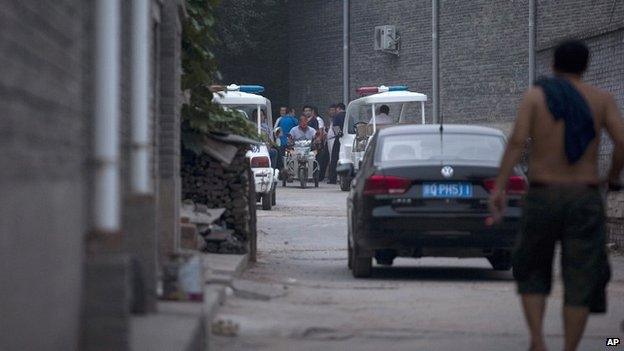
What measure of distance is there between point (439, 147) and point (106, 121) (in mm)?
8191

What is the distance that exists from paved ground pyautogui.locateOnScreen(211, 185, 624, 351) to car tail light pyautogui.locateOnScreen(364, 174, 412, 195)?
2.85ft

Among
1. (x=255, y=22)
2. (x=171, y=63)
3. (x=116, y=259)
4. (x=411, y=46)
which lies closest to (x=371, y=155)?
(x=171, y=63)

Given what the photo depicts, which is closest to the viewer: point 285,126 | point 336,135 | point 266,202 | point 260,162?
point 260,162

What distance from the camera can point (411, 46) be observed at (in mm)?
41875

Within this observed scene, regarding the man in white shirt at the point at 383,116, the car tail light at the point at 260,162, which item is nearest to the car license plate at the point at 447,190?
the car tail light at the point at 260,162

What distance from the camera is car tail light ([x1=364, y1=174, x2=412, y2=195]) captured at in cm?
1362

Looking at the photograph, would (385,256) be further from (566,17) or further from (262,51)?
(262,51)

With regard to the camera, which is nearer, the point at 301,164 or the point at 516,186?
the point at 516,186

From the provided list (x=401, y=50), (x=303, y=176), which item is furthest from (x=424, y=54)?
(x=303, y=176)

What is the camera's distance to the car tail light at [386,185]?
44.7 feet

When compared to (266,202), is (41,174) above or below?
above

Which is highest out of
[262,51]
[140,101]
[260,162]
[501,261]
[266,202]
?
[262,51]

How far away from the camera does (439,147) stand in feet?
46.8

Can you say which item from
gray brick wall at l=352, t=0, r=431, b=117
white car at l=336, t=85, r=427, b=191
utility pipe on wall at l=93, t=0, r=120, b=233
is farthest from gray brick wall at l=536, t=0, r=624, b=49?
utility pipe on wall at l=93, t=0, r=120, b=233
